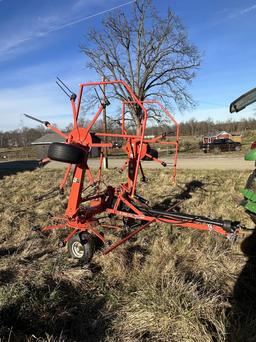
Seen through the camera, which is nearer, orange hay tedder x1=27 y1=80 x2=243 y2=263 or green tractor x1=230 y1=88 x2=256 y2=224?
green tractor x1=230 y1=88 x2=256 y2=224

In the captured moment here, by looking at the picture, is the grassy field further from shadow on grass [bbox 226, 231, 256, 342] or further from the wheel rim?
the wheel rim

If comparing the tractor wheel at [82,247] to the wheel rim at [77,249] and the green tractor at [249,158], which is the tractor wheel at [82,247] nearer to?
the wheel rim at [77,249]

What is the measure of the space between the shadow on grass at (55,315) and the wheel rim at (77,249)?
1237mm

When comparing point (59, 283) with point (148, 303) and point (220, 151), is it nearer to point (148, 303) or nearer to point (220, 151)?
point (148, 303)

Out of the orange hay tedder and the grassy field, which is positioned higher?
the orange hay tedder

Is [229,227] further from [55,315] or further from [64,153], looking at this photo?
[64,153]

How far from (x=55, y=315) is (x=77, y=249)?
187 centimetres

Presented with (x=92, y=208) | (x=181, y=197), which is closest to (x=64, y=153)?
(x=92, y=208)

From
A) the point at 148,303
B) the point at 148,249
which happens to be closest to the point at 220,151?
the point at 148,249

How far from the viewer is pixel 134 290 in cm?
412

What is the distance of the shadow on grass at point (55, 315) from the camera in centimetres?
329

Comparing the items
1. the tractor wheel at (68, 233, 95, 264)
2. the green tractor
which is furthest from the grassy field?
the green tractor

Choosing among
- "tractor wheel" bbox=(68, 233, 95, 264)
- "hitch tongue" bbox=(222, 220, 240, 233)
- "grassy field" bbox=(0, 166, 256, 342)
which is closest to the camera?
"grassy field" bbox=(0, 166, 256, 342)

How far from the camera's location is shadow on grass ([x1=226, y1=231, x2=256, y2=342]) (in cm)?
306
